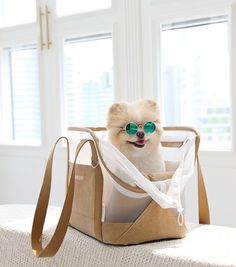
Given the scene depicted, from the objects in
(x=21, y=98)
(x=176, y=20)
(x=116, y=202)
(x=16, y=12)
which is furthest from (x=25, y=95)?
(x=116, y=202)

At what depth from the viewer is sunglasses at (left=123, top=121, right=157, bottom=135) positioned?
1192mm

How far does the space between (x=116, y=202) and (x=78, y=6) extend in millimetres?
1842

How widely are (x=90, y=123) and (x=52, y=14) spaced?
0.68 m

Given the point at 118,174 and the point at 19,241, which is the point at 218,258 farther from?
the point at 19,241

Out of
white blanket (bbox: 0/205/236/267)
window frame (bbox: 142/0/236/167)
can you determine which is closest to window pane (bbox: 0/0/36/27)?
window frame (bbox: 142/0/236/167)

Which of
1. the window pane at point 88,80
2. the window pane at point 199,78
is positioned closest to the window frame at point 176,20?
the window pane at point 199,78

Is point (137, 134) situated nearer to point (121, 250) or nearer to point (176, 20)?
point (121, 250)

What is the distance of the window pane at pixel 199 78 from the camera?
2203 millimetres

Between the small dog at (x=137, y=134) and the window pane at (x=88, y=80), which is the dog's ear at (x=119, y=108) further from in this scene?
the window pane at (x=88, y=80)

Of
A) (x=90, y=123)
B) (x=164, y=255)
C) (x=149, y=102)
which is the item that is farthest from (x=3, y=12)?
(x=164, y=255)

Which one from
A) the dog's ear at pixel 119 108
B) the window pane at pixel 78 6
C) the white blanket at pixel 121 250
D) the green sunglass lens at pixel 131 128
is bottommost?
the white blanket at pixel 121 250

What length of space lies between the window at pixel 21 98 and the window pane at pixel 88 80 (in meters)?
0.29

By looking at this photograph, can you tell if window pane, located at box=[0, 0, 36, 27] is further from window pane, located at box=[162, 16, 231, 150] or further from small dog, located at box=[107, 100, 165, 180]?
small dog, located at box=[107, 100, 165, 180]

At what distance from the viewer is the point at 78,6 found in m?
2.73
